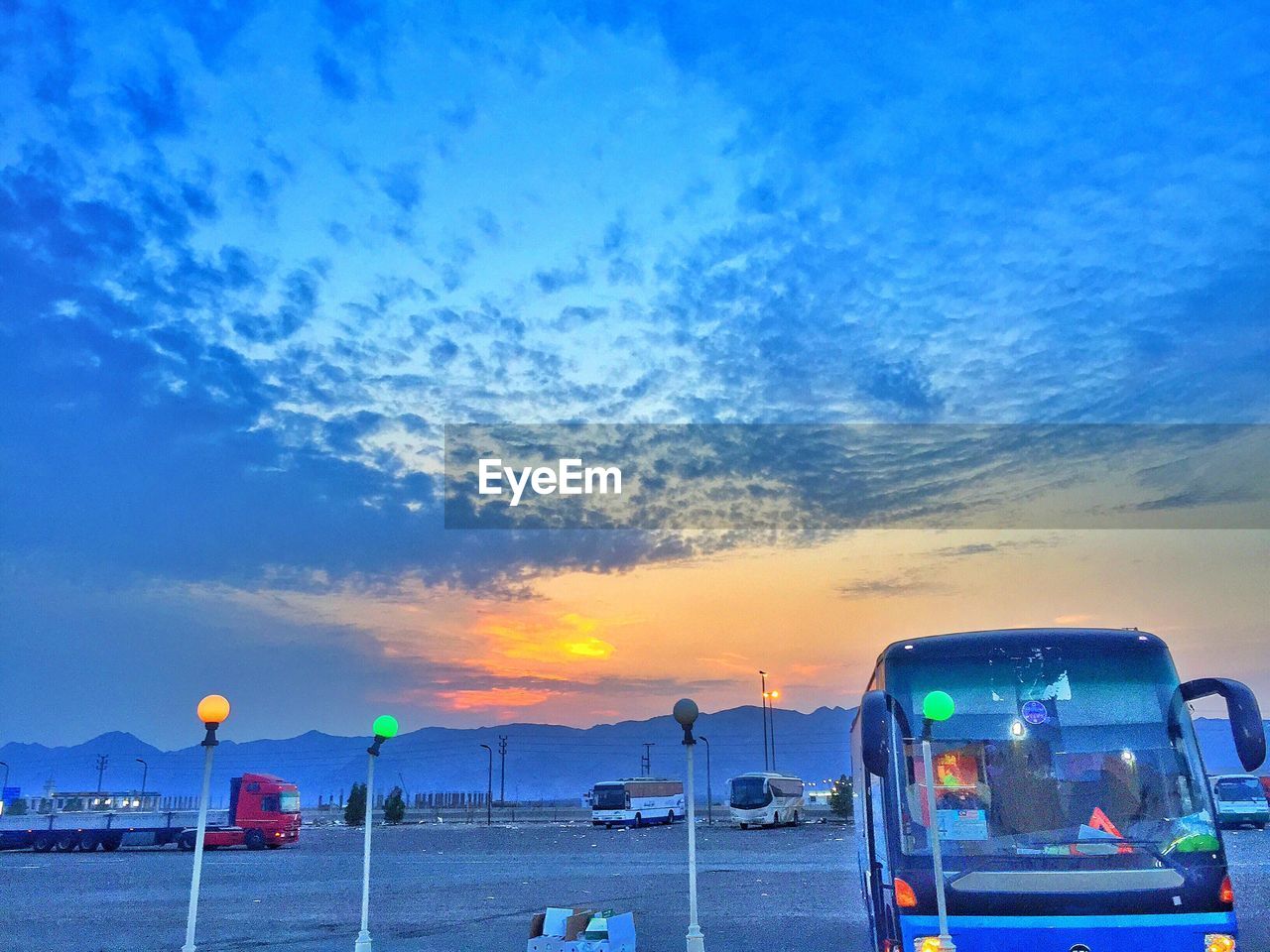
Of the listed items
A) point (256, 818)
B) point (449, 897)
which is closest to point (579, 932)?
point (449, 897)

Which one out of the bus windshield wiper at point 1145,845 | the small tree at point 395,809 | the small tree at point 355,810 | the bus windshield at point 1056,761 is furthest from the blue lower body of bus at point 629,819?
the bus windshield wiper at point 1145,845

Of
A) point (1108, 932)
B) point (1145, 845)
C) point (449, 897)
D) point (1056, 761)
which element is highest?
point (1056, 761)

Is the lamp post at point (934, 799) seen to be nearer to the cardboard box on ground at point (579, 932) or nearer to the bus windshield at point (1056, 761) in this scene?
the bus windshield at point (1056, 761)

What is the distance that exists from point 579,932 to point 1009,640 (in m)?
5.96

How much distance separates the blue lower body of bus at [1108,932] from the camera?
7094 mm

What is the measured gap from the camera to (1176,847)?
7395 mm

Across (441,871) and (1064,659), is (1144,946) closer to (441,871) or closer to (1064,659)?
(1064,659)

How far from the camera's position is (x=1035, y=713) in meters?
8.18

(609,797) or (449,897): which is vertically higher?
(609,797)

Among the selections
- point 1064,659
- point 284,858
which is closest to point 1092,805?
point 1064,659

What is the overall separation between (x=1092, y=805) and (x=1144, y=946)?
101 cm

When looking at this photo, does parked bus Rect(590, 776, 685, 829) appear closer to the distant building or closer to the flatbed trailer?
the flatbed trailer

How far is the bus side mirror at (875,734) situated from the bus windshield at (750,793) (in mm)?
50447

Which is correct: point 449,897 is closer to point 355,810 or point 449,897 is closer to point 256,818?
point 256,818
